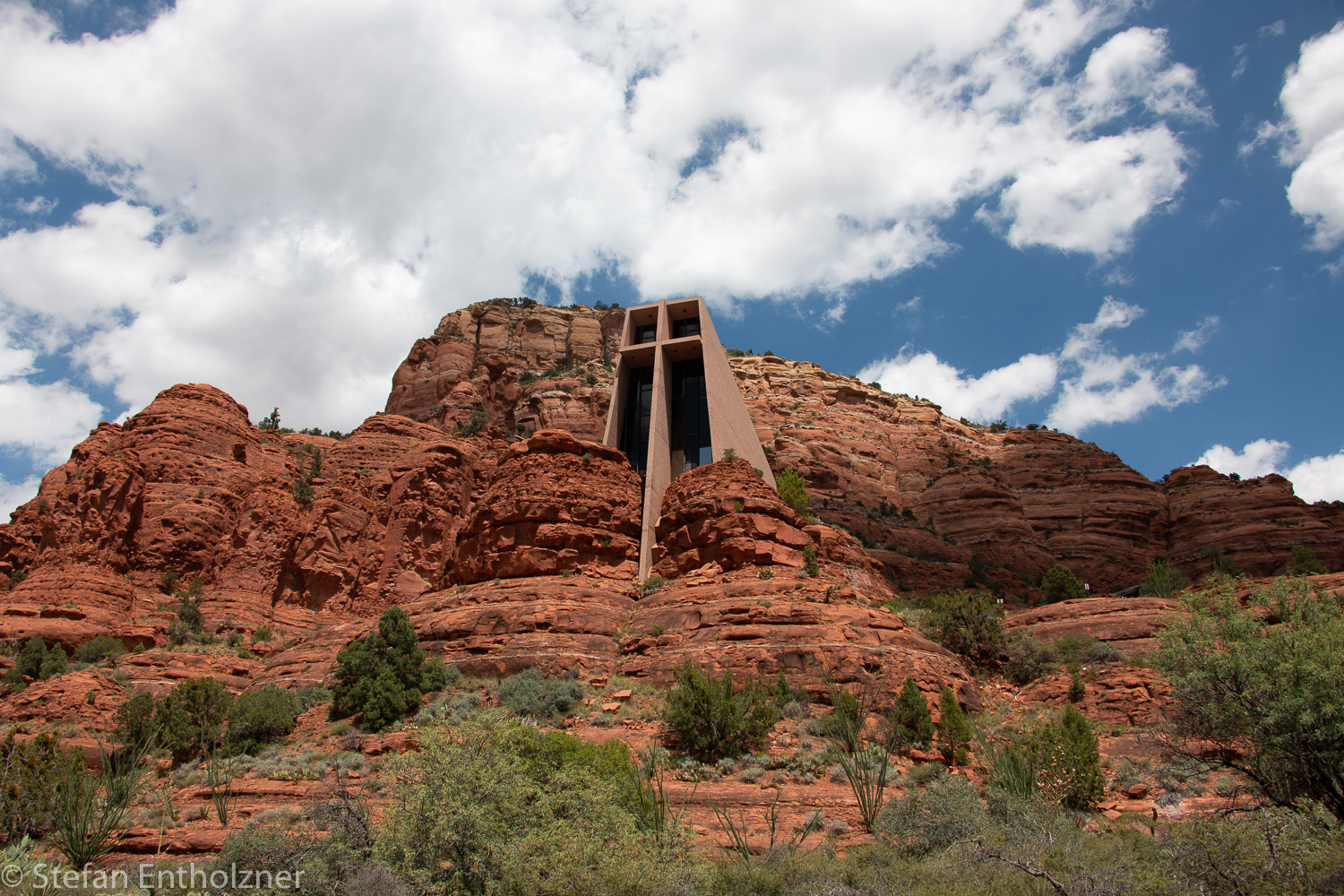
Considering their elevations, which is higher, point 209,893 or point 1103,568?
point 1103,568

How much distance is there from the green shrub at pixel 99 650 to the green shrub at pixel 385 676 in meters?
10.7

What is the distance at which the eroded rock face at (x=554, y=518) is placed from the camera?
25984 millimetres

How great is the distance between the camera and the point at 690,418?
116 ft

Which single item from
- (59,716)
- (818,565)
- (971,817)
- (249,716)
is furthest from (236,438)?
(971,817)

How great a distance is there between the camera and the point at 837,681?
17672 mm

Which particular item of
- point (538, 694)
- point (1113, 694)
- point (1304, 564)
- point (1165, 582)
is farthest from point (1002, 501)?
point (538, 694)

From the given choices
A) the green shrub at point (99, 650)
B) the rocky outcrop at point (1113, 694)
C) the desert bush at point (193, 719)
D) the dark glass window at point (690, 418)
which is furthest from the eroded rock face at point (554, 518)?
the rocky outcrop at point (1113, 694)

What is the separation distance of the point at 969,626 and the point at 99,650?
91.7ft

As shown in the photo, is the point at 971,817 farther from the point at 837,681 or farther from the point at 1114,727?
the point at 1114,727

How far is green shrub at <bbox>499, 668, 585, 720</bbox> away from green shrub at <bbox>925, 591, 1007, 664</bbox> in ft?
40.0

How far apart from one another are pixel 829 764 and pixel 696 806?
3077 mm

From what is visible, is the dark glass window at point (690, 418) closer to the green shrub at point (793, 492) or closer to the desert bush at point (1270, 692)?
the green shrub at point (793, 492)

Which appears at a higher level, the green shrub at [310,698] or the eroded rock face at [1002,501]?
the eroded rock face at [1002,501]

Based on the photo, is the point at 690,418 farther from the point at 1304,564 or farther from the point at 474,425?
the point at 1304,564
